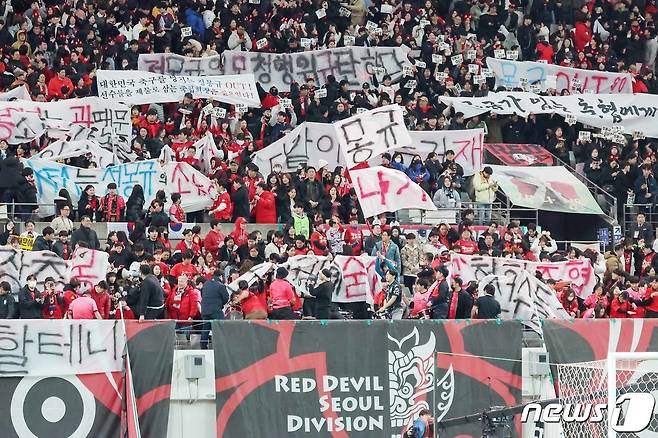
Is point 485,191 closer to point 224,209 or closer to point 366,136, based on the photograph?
point 366,136

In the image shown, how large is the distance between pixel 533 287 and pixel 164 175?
7.00 meters

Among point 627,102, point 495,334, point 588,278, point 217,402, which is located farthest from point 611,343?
point 627,102

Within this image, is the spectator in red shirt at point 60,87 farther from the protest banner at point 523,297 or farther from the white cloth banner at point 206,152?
the protest banner at point 523,297

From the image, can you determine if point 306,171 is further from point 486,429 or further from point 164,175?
point 486,429

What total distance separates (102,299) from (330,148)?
30.1ft

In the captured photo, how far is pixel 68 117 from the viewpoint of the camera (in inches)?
1253

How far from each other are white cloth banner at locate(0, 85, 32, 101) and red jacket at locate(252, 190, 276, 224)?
18.0ft

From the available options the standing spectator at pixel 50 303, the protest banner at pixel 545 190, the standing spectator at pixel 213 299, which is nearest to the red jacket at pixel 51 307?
the standing spectator at pixel 50 303

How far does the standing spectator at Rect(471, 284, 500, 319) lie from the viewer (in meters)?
24.5

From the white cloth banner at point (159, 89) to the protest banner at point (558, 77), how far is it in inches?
223

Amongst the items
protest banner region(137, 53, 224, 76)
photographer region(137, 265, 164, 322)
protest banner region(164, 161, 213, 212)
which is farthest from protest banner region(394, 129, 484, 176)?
photographer region(137, 265, 164, 322)

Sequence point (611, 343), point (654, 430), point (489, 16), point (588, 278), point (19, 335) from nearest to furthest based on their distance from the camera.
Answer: point (654, 430)
point (19, 335)
point (611, 343)
point (588, 278)
point (489, 16)

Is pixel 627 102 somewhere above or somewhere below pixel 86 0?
below

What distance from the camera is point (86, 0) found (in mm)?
36375
